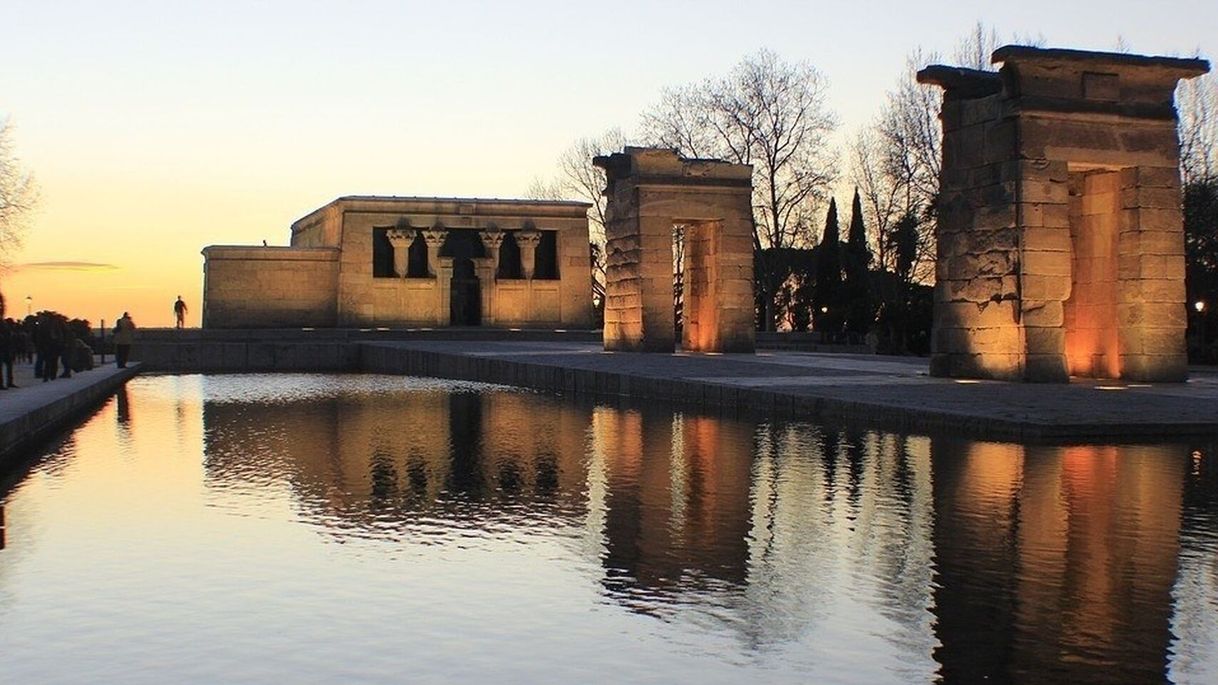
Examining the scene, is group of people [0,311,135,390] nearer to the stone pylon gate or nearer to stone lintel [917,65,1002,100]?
the stone pylon gate

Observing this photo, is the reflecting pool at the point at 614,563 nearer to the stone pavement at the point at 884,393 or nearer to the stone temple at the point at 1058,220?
the stone pavement at the point at 884,393

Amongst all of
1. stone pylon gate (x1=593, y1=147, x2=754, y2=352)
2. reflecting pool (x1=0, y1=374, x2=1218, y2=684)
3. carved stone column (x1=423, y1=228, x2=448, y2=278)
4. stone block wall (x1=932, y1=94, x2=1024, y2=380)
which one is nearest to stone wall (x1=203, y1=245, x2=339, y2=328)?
carved stone column (x1=423, y1=228, x2=448, y2=278)

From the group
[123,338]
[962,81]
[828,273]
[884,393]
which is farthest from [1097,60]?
[828,273]

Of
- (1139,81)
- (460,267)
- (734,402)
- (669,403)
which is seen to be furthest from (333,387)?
(460,267)

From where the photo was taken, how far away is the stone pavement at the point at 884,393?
15.0 metres

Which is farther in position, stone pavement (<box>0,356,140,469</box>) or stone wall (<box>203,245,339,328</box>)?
stone wall (<box>203,245,339,328</box>)

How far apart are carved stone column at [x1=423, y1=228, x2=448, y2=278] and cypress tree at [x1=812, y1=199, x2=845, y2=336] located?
15856 millimetres

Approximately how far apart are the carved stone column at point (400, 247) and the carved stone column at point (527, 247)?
14.4ft

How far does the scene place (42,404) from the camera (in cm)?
1725

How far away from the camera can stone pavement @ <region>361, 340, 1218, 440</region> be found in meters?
15.0

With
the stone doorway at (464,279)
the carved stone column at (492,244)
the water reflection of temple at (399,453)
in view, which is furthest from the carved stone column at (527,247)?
the water reflection of temple at (399,453)

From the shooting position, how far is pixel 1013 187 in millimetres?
22406

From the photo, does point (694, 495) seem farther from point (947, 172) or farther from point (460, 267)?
point (460, 267)

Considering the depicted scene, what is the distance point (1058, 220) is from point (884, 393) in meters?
5.57
